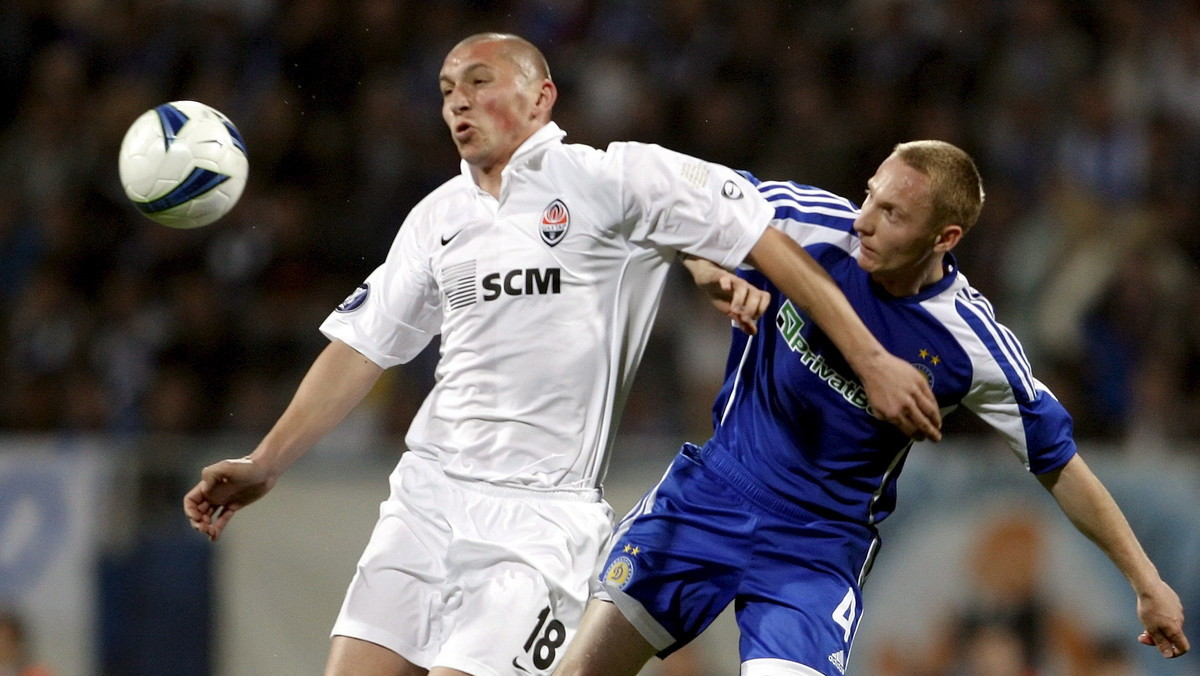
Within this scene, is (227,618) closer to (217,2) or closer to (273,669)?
(273,669)

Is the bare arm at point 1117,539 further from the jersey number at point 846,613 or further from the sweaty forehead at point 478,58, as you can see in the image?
the sweaty forehead at point 478,58

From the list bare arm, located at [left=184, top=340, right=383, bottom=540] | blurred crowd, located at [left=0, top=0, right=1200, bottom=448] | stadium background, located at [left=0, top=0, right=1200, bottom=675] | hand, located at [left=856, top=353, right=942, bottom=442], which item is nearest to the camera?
hand, located at [left=856, top=353, right=942, bottom=442]

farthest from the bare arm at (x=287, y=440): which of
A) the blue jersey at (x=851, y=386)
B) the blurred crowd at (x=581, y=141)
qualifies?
the blurred crowd at (x=581, y=141)

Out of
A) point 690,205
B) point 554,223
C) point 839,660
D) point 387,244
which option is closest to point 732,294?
point 690,205

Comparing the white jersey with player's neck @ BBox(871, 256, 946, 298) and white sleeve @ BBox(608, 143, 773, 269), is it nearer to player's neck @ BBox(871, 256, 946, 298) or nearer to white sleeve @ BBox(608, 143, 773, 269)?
white sleeve @ BBox(608, 143, 773, 269)

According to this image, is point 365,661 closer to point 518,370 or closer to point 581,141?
point 518,370

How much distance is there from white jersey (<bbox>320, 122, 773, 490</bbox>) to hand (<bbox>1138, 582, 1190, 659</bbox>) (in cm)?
164

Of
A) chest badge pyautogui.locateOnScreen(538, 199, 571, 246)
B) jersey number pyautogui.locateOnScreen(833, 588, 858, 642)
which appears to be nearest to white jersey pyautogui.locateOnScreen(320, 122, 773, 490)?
chest badge pyautogui.locateOnScreen(538, 199, 571, 246)

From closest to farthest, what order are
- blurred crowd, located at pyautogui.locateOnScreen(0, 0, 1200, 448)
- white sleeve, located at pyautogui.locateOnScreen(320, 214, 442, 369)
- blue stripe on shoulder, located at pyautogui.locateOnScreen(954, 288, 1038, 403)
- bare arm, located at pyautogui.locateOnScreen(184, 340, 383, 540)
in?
blue stripe on shoulder, located at pyautogui.locateOnScreen(954, 288, 1038, 403), bare arm, located at pyautogui.locateOnScreen(184, 340, 383, 540), white sleeve, located at pyautogui.locateOnScreen(320, 214, 442, 369), blurred crowd, located at pyautogui.locateOnScreen(0, 0, 1200, 448)

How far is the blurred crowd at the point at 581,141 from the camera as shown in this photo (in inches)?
336

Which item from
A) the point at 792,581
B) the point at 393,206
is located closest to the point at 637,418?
the point at 393,206

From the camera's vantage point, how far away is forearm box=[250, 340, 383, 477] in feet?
14.6

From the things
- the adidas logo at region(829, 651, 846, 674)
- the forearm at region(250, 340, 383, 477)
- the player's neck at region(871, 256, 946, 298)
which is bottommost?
the adidas logo at region(829, 651, 846, 674)

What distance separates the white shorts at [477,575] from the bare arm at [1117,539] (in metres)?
1.37
